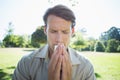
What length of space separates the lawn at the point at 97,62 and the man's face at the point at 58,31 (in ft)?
11.5

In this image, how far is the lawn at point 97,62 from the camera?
544cm

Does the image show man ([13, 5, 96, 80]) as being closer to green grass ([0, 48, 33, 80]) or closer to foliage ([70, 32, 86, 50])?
green grass ([0, 48, 33, 80])

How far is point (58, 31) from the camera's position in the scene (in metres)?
1.82

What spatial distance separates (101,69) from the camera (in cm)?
602

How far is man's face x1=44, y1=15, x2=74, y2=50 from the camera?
180cm

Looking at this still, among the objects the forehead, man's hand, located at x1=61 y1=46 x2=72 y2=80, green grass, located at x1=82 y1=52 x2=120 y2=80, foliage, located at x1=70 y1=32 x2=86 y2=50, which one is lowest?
green grass, located at x1=82 y1=52 x2=120 y2=80

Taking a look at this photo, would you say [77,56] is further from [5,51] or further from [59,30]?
[5,51]

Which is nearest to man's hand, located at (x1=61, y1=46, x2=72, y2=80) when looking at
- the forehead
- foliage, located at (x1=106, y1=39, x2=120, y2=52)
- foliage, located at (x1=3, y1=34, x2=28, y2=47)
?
the forehead

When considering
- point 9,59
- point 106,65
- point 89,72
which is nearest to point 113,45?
point 106,65

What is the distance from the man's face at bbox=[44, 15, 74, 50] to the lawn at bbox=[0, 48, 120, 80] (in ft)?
11.5

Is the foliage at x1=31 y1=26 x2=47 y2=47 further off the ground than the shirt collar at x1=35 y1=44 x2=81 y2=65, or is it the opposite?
the foliage at x1=31 y1=26 x2=47 y2=47

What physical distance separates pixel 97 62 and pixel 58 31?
16.1 feet

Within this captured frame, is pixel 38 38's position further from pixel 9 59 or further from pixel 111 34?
pixel 111 34

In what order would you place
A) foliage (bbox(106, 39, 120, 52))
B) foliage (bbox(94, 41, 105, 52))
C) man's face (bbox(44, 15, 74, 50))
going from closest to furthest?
→ man's face (bbox(44, 15, 74, 50)) < foliage (bbox(106, 39, 120, 52)) < foliage (bbox(94, 41, 105, 52))
